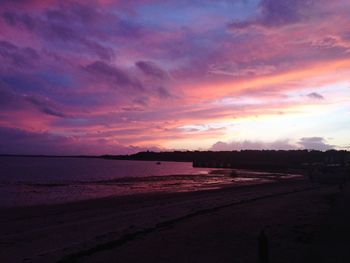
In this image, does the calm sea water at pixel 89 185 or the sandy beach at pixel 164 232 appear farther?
the calm sea water at pixel 89 185

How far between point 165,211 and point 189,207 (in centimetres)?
210

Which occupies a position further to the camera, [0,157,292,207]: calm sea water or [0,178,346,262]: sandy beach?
[0,157,292,207]: calm sea water

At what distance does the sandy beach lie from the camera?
13.3m

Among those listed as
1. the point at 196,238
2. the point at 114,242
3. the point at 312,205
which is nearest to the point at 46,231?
the point at 114,242

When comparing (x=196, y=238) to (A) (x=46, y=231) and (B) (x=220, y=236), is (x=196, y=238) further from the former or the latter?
(A) (x=46, y=231)

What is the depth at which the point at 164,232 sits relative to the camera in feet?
56.5

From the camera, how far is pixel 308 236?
15.5 meters

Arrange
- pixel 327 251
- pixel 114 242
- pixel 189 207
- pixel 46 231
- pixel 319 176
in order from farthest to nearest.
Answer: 1. pixel 319 176
2. pixel 189 207
3. pixel 46 231
4. pixel 114 242
5. pixel 327 251

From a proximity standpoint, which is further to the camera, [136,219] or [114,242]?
[136,219]

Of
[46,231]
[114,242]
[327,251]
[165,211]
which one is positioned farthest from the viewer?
[165,211]

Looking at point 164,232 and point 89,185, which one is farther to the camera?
point 89,185

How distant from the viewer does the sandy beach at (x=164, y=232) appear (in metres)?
13.3

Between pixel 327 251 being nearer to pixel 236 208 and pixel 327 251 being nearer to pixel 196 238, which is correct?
pixel 196 238

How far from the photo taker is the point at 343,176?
4394 cm
